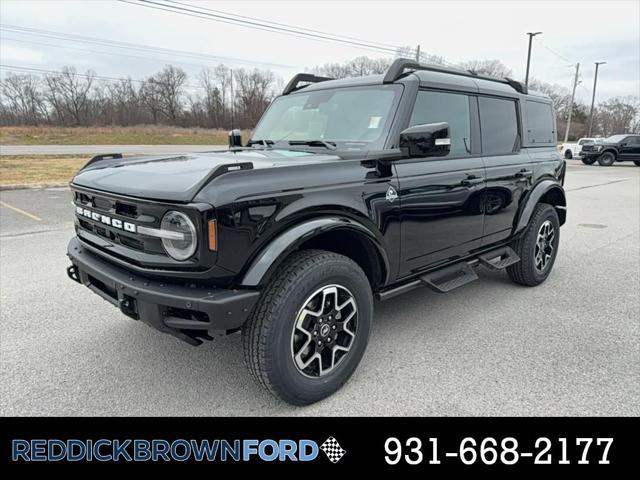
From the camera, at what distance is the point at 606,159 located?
2688 centimetres

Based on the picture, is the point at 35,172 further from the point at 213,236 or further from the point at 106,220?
the point at 213,236

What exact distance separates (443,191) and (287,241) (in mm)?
1517

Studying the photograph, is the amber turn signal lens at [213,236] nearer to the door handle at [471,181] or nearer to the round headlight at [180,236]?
the round headlight at [180,236]

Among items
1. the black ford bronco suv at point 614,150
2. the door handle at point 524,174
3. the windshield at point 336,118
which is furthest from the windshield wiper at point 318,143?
the black ford bronco suv at point 614,150

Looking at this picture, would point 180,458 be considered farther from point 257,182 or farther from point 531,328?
point 531,328

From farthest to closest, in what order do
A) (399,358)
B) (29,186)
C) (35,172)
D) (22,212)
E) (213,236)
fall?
(35,172) → (29,186) → (22,212) → (399,358) → (213,236)

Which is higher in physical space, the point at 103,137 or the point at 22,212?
the point at 103,137

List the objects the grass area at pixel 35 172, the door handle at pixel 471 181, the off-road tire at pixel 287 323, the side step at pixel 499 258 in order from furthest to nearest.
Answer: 1. the grass area at pixel 35 172
2. the side step at pixel 499 258
3. the door handle at pixel 471 181
4. the off-road tire at pixel 287 323

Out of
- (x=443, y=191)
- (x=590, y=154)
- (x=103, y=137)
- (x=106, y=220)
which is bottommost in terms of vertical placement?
(x=590, y=154)

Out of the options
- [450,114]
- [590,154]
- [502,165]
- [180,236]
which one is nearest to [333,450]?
[180,236]

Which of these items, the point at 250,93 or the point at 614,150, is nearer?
the point at 614,150

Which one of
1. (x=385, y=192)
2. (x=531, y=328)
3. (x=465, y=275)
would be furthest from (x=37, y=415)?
(x=531, y=328)

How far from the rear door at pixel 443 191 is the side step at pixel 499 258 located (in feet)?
0.98

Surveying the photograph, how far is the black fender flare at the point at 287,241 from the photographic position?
2.26 metres
